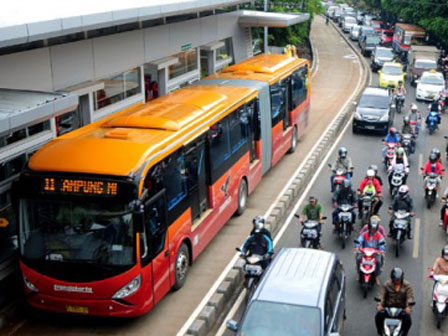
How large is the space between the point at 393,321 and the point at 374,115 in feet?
57.1

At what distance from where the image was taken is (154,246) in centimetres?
1107

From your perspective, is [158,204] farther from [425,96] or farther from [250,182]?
[425,96]

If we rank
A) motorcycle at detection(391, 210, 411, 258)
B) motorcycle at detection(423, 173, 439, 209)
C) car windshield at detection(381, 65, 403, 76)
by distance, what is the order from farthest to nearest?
car windshield at detection(381, 65, 403, 76), motorcycle at detection(423, 173, 439, 209), motorcycle at detection(391, 210, 411, 258)

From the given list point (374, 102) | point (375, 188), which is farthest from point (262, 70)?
point (374, 102)

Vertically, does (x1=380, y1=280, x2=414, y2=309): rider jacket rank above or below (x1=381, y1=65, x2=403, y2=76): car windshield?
above

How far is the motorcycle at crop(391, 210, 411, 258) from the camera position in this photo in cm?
1466

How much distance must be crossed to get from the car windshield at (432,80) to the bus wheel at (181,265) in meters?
26.5

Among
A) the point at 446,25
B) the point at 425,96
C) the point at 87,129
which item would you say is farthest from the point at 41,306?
the point at 446,25

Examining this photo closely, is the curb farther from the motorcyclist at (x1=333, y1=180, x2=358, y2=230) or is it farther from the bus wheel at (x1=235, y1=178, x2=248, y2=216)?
the motorcyclist at (x1=333, y1=180, x2=358, y2=230)

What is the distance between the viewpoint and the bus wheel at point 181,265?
12.4 m

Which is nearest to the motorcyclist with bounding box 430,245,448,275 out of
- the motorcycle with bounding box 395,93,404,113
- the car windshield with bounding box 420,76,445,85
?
the motorcycle with bounding box 395,93,404,113

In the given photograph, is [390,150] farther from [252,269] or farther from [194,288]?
[252,269]

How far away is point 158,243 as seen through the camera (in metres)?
11.2

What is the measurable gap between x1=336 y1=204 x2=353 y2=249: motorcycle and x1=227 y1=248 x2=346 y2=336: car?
4899 mm
